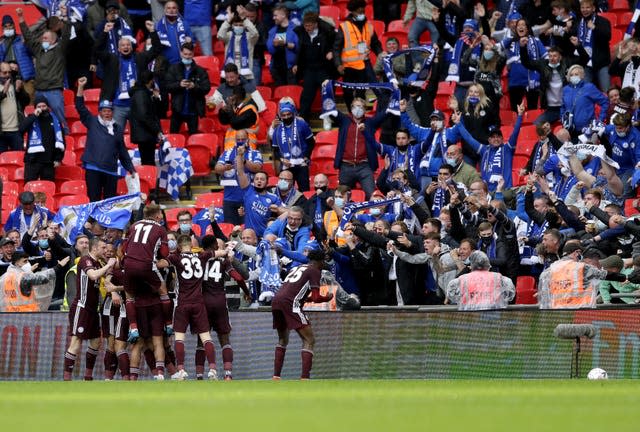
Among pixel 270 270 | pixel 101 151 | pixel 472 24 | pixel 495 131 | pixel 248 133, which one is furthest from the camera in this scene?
pixel 248 133

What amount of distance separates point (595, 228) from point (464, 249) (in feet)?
4.94

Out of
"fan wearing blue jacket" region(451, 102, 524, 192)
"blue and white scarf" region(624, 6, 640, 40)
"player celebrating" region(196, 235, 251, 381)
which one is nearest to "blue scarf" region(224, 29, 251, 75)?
"fan wearing blue jacket" region(451, 102, 524, 192)

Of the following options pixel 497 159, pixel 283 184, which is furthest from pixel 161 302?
pixel 497 159

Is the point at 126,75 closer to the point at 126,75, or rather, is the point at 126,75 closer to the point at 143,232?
the point at 126,75

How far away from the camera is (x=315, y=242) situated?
63.7ft

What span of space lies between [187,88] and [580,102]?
619 centimetres

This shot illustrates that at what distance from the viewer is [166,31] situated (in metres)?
25.0

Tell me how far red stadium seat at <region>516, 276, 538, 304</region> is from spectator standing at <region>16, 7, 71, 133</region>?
9222 mm

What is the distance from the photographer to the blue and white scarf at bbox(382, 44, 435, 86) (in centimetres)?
2294

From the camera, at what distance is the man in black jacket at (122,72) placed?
2452 cm

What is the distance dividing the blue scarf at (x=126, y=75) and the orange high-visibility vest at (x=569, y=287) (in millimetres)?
10131

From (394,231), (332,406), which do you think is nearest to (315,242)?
(394,231)

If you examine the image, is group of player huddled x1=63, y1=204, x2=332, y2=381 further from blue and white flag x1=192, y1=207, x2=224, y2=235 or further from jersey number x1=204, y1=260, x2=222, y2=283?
blue and white flag x1=192, y1=207, x2=224, y2=235

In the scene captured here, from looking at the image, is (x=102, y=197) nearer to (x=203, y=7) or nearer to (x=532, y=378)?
(x=203, y=7)
